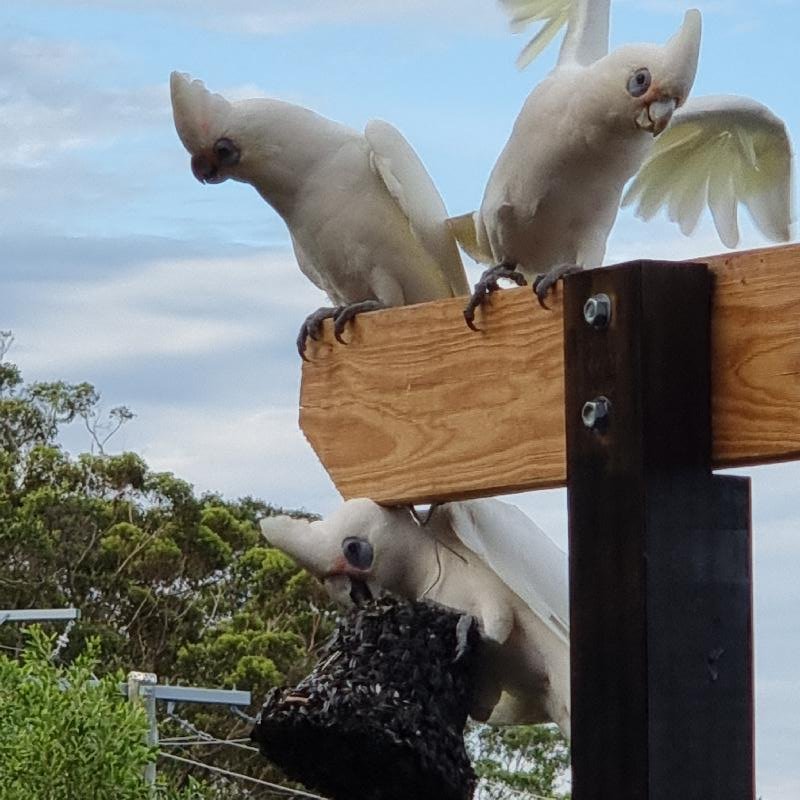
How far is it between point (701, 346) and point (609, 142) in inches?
22.7

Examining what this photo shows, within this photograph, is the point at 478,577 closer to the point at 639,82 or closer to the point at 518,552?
the point at 518,552

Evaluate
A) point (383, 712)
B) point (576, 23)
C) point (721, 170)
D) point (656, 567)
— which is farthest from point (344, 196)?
point (656, 567)

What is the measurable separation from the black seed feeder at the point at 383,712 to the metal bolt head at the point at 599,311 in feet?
1.04

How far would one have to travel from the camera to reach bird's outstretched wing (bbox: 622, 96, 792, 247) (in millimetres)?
1722

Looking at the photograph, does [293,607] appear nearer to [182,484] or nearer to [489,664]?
[182,484]

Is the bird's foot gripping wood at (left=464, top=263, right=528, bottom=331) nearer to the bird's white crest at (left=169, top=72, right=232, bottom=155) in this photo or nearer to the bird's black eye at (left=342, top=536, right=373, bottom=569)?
the bird's black eye at (left=342, top=536, right=373, bottom=569)

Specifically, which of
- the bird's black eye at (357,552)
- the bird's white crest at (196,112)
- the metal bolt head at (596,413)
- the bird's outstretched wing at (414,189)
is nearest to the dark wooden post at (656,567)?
the metal bolt head at (596,413)

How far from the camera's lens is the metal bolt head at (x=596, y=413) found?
100cm

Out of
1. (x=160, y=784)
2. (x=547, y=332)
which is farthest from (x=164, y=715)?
(x=547, y=332)

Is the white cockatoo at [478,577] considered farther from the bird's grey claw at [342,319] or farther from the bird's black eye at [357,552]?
the bird's grey claw at [342,319]

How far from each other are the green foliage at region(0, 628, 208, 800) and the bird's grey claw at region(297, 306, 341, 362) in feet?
6.76

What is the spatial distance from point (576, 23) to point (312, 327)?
556mm

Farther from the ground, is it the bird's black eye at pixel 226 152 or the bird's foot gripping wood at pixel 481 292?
the bird's black eye at pixel 226 152

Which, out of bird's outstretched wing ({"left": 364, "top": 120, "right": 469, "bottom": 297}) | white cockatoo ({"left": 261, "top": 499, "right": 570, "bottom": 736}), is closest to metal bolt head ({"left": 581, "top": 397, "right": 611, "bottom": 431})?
white cockatoo ({"left": 261, "top": 499, "right": 570, "bottom": 736})
